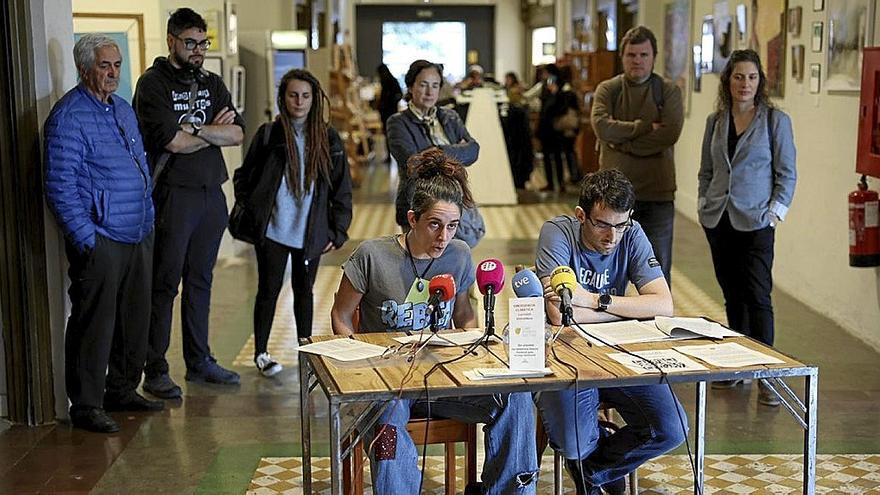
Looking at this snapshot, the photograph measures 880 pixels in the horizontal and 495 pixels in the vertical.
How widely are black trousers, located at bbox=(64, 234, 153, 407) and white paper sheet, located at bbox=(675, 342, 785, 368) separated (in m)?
2.38

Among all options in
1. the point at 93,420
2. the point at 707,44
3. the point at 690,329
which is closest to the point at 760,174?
the point at 690,329

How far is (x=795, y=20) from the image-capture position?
7.18m

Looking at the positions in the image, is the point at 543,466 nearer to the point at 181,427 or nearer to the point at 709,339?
the point at 709,339

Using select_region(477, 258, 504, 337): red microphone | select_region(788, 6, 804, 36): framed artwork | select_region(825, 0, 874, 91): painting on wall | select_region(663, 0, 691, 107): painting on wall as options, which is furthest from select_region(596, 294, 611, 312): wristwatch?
select_region(663, 0, 691, 107): painting on wall

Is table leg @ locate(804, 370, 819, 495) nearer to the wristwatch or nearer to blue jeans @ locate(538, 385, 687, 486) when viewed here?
blue jeans @ locate(538, 385, 687, 486)

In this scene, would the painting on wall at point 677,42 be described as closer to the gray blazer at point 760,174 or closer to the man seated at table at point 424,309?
the gray blazer at point 760,174

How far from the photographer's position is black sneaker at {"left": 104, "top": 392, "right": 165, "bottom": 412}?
4.86 metres

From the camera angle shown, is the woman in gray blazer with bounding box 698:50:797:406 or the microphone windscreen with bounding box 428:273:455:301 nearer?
the microphone windscreen with bounding box 428:273:455:301

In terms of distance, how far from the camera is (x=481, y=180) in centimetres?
1155

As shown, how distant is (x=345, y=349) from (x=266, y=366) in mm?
2287

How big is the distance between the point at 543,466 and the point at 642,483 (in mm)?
374

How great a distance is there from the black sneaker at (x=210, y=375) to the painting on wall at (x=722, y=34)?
17.0ft

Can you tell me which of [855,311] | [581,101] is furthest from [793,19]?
[581,101]

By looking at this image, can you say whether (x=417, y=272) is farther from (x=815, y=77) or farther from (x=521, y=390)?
(x=815, y=77)
